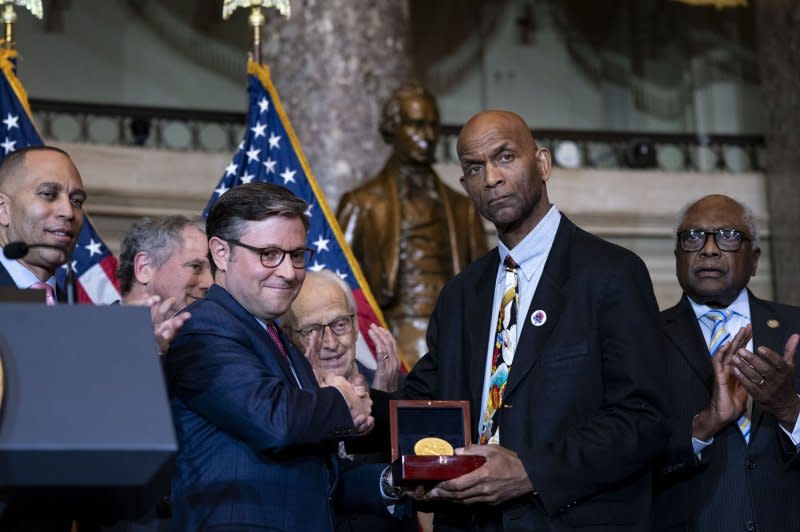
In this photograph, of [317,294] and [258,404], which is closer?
[258,404]

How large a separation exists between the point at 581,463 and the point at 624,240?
819cm

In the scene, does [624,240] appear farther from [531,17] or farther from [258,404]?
[258,404]

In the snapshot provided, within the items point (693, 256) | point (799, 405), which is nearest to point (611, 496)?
point (799, 405)

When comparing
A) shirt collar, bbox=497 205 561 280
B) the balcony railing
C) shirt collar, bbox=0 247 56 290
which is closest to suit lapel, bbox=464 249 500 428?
shirt collar, bbox=497 205 561 280

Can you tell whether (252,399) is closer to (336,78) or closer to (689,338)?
(689,338)

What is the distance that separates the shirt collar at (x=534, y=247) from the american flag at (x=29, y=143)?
3.00 m

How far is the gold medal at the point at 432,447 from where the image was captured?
9.60 ft

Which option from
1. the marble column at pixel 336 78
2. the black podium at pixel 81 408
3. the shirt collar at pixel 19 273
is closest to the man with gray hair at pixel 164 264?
the shirt collar at pixel 19 273

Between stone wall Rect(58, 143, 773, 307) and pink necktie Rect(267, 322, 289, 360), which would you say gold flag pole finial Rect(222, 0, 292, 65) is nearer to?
pink necktie Rect(267, 322, 289, 360)

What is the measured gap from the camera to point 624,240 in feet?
36.0

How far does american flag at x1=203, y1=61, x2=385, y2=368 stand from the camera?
237 inches

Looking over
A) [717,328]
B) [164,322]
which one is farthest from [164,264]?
[717,328]

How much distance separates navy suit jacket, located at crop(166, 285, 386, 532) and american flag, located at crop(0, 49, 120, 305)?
308 cm

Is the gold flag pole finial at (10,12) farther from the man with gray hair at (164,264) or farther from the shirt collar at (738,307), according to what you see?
the shirt collar at (738,307)
